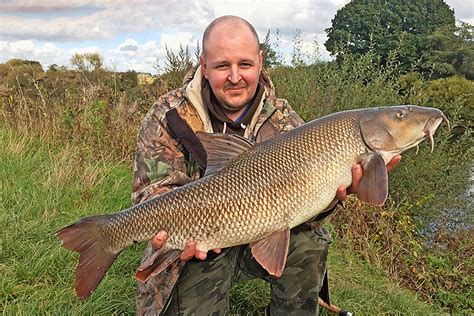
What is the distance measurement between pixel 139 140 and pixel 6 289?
3.31 feet

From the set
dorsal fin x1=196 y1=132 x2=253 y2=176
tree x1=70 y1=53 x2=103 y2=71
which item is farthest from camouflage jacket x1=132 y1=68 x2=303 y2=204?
tree x1=70 y1=53 x2=103 y2=71

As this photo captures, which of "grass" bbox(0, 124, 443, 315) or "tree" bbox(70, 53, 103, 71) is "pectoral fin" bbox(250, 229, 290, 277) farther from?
"tree" bbox(70, 53, 103, 71)

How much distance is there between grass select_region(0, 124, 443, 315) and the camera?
2.63 m

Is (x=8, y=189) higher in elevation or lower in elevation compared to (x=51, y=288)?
higher

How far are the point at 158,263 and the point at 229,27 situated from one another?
1.22 metres

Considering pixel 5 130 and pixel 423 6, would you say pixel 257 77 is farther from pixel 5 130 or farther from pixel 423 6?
pixel 423 6

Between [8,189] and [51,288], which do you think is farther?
[8,189]

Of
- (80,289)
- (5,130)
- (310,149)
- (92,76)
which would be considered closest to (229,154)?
(310,149)

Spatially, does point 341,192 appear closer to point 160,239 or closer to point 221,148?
point 221,148

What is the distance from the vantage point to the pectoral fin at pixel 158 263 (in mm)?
2057

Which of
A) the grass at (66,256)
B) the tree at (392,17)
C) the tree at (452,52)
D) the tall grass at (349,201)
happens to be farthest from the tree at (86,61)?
the tree at (392,17)

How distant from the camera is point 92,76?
6.32 metres

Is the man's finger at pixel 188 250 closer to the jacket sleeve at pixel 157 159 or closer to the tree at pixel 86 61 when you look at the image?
the jacket sleeve at pixel 157 159

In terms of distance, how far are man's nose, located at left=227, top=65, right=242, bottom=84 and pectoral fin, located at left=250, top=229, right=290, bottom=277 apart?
826 mm
